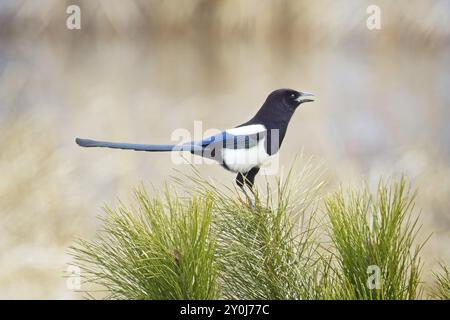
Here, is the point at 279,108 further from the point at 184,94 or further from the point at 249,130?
the point at 184,94

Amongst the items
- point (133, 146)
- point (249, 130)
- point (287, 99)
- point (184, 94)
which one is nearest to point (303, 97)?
point (287, 99)

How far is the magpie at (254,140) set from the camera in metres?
2.11

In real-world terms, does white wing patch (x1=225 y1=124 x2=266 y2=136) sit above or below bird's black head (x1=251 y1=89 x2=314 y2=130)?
below

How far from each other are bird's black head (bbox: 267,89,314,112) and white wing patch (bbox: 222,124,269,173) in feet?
0.29

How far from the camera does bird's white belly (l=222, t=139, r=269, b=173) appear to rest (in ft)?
6.91

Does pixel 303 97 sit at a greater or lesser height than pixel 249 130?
greater

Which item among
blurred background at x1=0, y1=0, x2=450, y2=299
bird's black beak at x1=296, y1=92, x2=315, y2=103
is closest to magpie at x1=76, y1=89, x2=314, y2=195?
bird's black beak at x1=296, y1=92, x2=315, y2=103

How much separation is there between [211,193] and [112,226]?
0.21m

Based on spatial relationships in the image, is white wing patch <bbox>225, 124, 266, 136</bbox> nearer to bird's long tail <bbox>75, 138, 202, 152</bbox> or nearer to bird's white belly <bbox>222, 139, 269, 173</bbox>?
bird's white belly <bbox>222, 139, 269, 173</bbox>

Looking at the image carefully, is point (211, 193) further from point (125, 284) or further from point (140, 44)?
point (140, 44)

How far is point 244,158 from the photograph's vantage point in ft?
6.92

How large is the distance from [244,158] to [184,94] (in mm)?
371

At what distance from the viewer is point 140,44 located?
2.38 meters
